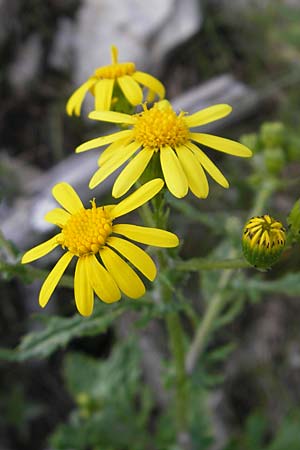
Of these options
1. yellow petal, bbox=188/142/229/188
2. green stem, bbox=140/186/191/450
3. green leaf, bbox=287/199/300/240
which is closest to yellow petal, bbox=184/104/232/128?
yellow petal, bbox=188/142/229/188

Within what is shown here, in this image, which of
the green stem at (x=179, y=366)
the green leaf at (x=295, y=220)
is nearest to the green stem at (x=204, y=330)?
the green stem at (x=179, y=366)

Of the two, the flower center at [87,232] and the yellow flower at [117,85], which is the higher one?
the yellow flower at [117,85]

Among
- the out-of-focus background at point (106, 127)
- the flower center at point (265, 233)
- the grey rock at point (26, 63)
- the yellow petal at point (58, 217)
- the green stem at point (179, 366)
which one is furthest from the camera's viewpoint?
the grey rock at point (26, 63)

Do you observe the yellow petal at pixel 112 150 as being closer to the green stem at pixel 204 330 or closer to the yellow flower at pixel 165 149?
the yellow flower at pixel 165 149

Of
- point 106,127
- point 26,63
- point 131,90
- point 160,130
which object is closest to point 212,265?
point 160,130

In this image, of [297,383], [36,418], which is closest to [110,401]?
[36,418]

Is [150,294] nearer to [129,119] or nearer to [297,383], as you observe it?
[129,119]

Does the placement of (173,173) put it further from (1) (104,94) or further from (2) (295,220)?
(1) (104,94)
